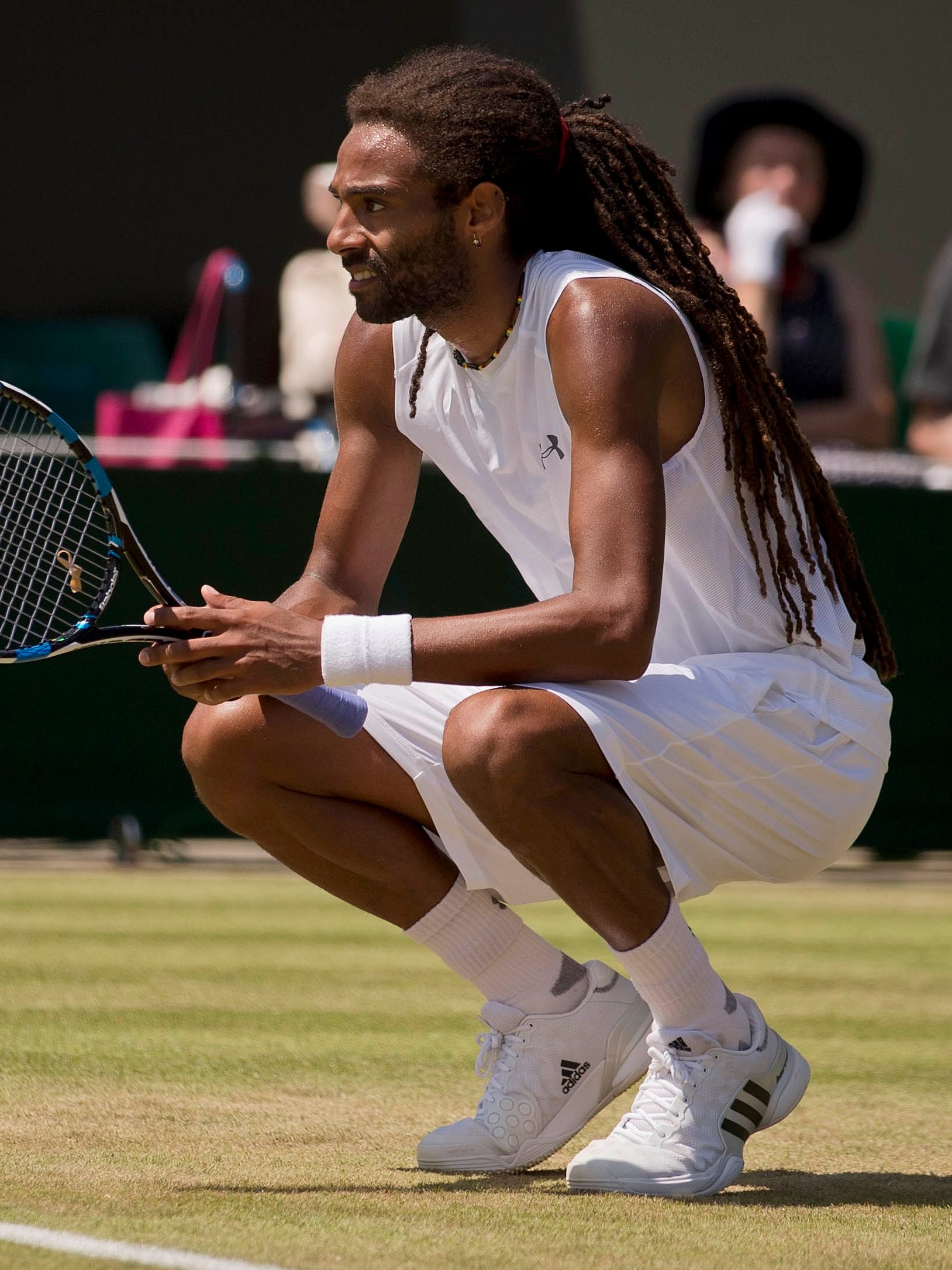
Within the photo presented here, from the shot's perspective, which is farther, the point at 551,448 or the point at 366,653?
the point at 551,448

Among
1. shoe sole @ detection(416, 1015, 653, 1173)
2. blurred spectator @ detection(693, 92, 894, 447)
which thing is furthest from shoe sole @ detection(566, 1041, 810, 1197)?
blurred spectator @ detection(693, 92, 894, 447)

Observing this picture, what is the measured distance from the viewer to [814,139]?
7473 mm

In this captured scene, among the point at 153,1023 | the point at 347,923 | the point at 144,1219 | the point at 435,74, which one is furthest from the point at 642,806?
the point at 347,923

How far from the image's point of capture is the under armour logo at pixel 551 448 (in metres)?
3.04

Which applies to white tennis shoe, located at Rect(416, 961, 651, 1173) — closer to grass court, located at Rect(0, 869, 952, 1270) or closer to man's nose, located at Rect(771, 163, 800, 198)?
grass court, located at Rect(0, 869, 952, 1270)

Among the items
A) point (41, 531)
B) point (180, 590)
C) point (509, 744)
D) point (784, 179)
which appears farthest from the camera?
point (784, 179)

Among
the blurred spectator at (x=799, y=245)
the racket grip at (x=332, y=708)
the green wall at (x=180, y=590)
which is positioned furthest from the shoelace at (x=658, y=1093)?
the blurred spectator at (x=799, y=245)

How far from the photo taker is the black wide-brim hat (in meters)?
7.42

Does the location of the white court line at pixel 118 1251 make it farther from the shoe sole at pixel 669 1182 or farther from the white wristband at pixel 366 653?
the white wristband at pixel 366 653

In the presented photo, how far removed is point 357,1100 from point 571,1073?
0.48 m

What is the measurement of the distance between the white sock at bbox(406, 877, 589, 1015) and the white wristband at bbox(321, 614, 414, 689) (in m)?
0.47

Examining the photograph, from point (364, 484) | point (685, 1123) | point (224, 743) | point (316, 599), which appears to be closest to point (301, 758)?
point (224, 743)

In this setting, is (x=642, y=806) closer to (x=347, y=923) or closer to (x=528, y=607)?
(x=528, y=607)

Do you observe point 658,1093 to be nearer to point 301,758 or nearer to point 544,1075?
point 544,1075
